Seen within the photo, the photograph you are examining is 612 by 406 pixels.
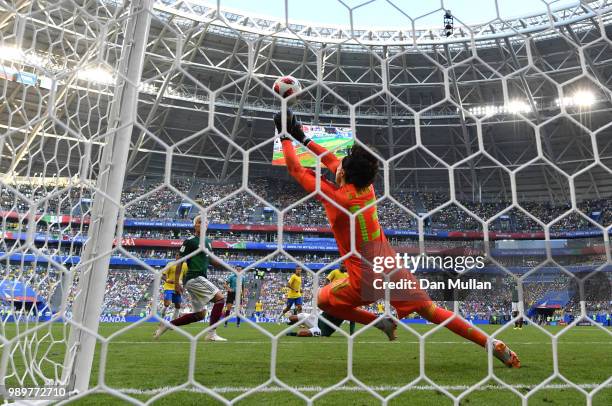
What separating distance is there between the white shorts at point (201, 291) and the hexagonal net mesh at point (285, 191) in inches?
13.5

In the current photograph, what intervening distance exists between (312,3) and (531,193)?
21.9 m

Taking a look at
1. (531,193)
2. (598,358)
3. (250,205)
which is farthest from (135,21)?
(531,193)

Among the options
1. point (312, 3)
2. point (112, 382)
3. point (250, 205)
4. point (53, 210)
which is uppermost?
point (250, 205)

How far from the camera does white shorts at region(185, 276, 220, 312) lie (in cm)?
461

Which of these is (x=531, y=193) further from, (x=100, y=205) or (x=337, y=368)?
(x=100, y=205)

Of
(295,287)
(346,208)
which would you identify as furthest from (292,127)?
(295,287)

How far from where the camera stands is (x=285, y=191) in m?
22.6

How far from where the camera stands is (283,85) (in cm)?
199

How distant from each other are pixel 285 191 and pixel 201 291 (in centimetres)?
1802

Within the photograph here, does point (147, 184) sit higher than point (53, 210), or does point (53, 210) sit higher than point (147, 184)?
point (147, 184)

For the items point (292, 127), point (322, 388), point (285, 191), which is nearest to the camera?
point (292, 127)

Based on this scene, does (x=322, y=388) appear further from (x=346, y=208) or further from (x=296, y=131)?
(x=296, y=131)

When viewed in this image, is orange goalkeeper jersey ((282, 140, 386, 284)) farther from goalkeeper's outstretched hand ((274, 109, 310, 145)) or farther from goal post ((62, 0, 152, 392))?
goal post ((62, 0, 152, 392))

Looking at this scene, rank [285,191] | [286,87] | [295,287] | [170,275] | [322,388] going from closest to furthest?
1. [286,87]
2. [322,388]
3. [170,275]
4. [295,287]
5. [285,191]
